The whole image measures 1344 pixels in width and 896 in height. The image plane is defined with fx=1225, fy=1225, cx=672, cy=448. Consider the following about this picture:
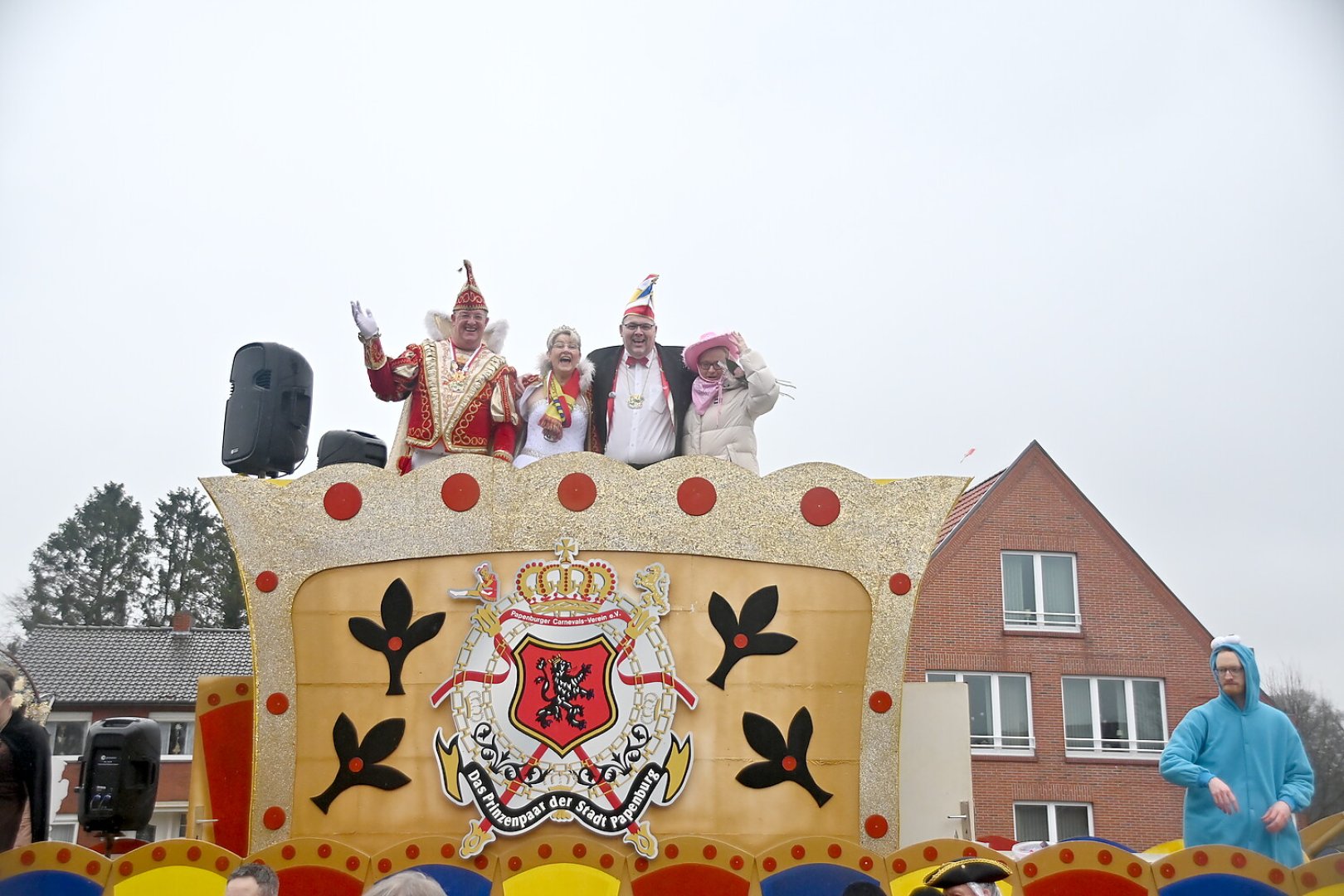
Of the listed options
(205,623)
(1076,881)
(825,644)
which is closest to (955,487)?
(825,644)

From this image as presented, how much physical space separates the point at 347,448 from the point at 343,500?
116cm

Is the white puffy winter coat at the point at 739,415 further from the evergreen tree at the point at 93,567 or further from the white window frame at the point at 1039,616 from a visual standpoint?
the evergreen tree at the point at 93,567

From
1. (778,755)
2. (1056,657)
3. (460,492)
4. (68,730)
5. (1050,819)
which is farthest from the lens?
(68,730)

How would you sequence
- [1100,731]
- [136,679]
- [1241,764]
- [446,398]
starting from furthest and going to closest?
[136,679], [1100,731], [446,398], [1241,764]

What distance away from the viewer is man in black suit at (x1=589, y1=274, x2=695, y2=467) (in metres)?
7.09

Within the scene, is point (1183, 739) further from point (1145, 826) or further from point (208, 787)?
point (1145, 826)

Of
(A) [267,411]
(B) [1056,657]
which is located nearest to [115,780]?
(A) [267,411]

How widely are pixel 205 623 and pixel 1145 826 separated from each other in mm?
24389

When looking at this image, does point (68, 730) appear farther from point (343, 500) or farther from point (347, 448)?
point (343, 500)

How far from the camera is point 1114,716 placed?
18.2 meters

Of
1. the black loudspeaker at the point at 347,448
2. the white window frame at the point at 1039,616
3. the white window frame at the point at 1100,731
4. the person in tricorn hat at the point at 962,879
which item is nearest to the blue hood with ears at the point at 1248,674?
the person in tricorn hat at the point at 962,879

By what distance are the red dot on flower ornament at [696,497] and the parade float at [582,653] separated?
10 millimetres

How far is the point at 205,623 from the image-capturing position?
32.7 metres

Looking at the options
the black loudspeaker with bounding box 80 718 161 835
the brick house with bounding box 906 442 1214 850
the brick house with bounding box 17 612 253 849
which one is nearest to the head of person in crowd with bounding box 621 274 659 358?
the black loudspeaker with bounding box 80 718 161 835
